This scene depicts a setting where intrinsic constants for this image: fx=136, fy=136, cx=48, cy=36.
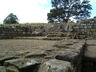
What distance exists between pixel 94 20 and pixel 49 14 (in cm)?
1989

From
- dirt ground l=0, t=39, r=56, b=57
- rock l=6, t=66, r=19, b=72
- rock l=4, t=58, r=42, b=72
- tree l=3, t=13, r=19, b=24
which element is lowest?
dirt ground l=0, t=39, r=56, b=57

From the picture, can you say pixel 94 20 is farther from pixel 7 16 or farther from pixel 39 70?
pixel 7 16

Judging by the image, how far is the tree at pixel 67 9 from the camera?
25797 mm

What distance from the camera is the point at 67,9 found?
26.8 meters

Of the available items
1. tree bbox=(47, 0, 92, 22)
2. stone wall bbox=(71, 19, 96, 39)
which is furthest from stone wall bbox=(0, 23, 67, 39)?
tree bbox=(47, 0, 92, 22)

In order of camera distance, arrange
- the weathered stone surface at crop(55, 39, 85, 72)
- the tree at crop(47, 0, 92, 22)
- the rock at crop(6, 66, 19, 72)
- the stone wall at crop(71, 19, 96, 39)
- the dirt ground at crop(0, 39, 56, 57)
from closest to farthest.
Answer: the rock at crop(6, 66, 19, 72) < the weathered stone surface at crop(55, 39, 85, 72) < the dirt ground at crop(0, 39, 56, 57) < the stone wall at crop(71, 19, 96, 39) < the tree at crop(47, 0, 92, 22)

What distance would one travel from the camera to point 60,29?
6.85 metres

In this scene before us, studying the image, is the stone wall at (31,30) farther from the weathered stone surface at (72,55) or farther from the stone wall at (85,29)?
the weathered stone surface at (72,55)

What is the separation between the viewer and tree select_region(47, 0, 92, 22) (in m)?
25.8

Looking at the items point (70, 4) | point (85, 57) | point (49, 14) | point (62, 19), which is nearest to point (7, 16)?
point (49, 14)

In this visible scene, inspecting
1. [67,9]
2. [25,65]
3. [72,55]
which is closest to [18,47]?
[72,55]

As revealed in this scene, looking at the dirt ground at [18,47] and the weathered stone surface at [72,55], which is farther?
the dirt ground at [18,47]

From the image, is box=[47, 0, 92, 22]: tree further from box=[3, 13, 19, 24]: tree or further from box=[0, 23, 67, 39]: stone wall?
box=[0, 23, 67, 39]: stone wall

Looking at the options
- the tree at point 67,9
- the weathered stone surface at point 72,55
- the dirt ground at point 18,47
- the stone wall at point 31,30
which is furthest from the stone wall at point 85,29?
the tree at point 67,9
